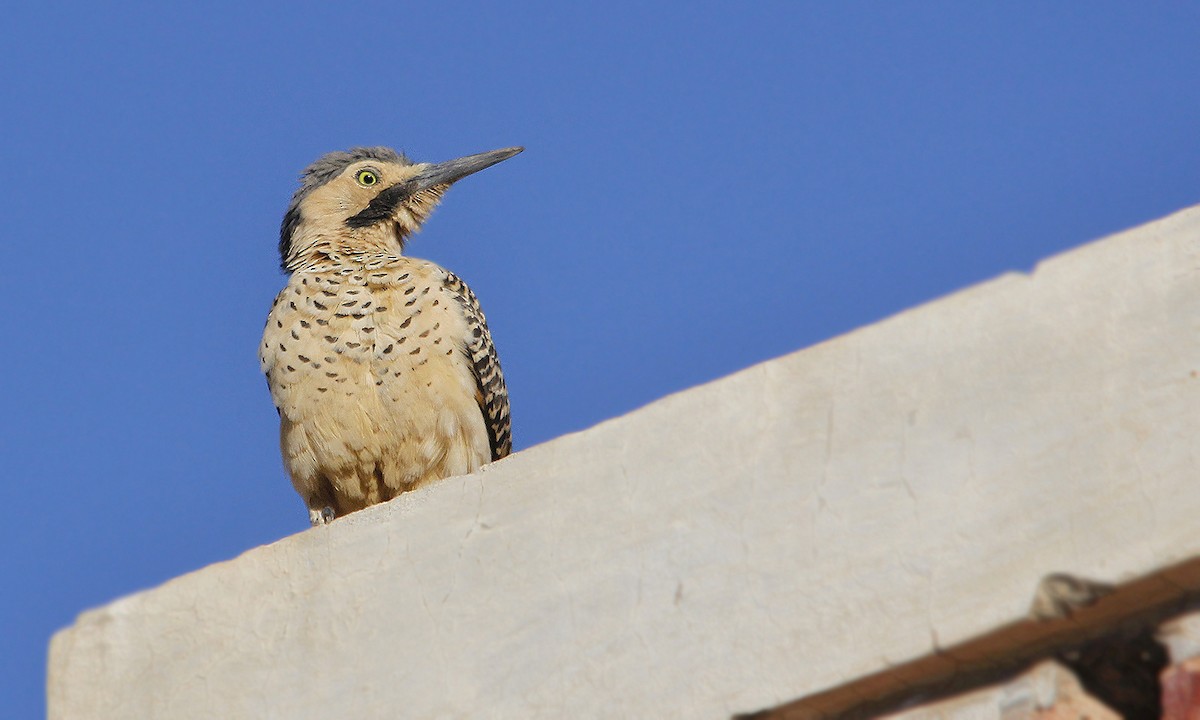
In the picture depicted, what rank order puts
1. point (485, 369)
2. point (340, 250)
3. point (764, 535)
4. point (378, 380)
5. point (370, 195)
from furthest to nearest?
point (370, 195) → point (340, 250) → point (485, 369) → point (378, 380) → point (764, 535)

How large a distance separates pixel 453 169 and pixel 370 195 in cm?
48

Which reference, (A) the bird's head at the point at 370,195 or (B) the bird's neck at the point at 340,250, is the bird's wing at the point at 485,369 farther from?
(A) the bird's head at the point at 370,195

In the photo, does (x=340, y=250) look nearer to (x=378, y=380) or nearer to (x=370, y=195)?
(x=370, y=195)

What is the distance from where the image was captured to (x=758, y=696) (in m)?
4.41

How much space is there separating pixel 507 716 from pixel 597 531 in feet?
1.84

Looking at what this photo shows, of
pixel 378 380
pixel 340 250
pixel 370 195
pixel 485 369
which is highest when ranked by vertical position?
pixel 370 195

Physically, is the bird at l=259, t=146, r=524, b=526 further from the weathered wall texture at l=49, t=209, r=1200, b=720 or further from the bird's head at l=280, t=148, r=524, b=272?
the weathered wall texture at l=49, t=209, r=1200, b=720

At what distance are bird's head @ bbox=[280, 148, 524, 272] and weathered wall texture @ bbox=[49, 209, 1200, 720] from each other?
424cm

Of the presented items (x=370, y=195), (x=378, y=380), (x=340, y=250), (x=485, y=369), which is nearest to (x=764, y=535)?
(x=378, y=380)

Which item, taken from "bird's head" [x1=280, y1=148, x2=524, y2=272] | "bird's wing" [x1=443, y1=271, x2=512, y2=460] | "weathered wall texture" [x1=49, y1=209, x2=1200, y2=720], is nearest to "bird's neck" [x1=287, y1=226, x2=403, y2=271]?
"bird's head" [x1=280, y1=148, x2=524, y2=272]

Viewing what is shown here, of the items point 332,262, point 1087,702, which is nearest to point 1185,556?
point 1087,702

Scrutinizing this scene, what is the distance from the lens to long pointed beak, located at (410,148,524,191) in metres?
9.81

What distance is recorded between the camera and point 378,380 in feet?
25.8

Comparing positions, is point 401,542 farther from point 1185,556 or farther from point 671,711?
point 1185,556
